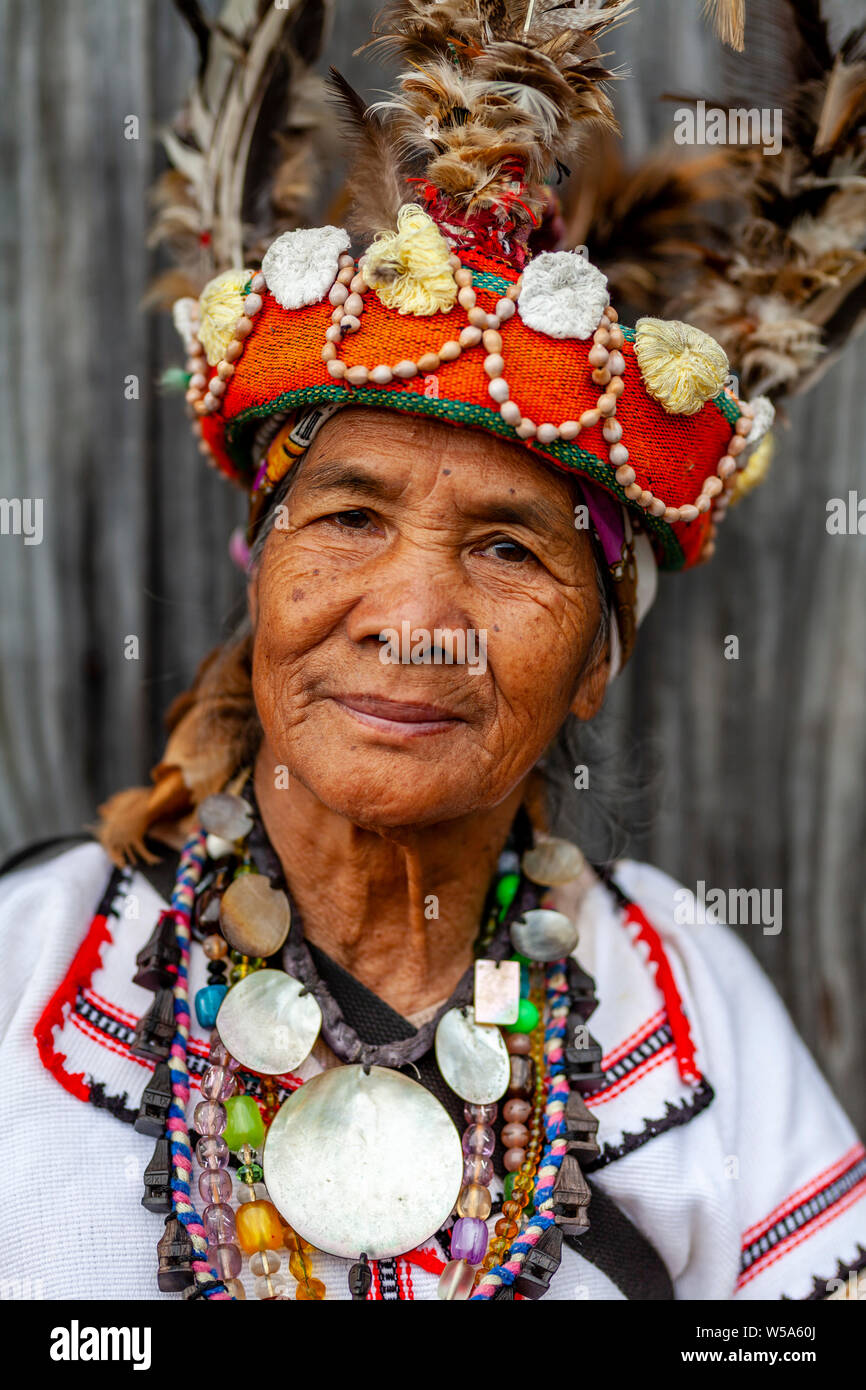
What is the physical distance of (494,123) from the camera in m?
1.64

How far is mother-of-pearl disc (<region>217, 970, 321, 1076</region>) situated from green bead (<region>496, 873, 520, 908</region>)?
0.39m

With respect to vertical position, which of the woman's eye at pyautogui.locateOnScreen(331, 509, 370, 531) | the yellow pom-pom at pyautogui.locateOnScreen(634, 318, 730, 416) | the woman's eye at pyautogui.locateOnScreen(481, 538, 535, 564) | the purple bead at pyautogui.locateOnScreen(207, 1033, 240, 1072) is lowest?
the purple bead at pyautogui.locateOnScreen(207, 1033, 240, 1072)

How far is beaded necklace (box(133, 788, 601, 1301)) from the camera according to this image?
1.65 m

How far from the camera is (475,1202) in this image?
1.73 metres

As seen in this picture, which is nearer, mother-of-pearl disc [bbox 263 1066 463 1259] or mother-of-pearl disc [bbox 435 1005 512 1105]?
mother-of-pearl disc [bbox 263 1066 463 1259]

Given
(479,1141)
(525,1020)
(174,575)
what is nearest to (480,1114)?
(479,1141)

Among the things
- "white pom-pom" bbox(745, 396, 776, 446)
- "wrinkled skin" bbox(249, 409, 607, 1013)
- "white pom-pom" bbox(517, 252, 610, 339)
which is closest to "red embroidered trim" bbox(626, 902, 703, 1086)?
"wrinkled skin" bbox(249, 409, 607, 1013)

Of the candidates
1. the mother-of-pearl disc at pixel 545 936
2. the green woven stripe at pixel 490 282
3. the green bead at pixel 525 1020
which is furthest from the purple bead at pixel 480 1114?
the green woven stripe at pixel 490 282

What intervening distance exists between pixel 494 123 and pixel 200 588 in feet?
4.40

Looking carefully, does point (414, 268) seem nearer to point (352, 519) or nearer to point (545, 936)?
point (352, 519)

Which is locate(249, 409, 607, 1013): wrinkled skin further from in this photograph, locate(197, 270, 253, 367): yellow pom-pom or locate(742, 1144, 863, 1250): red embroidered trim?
locate(742, 1144, 863, 1250): red embroidered trim

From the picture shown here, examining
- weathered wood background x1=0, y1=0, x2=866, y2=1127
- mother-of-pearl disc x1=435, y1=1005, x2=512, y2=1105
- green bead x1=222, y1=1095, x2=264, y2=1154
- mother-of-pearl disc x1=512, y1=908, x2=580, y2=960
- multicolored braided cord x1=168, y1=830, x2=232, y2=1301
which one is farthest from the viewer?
weathered wood background x1=0, y1=0, x2=866, y2=1127
